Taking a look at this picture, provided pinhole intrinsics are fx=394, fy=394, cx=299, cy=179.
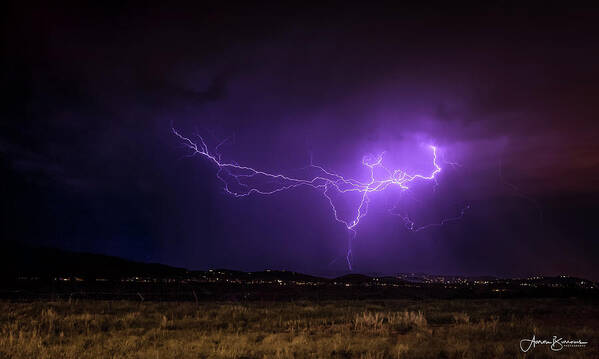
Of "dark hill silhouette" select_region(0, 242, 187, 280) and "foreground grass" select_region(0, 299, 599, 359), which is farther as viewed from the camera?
"dark hill silhouette" select_region(0, 242, 187, 280)

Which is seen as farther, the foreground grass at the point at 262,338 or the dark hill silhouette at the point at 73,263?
the dark hill silhouette at the point at 73,263

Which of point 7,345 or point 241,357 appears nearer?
point 241,357

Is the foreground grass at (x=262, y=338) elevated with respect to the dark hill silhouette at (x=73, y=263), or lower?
elevated

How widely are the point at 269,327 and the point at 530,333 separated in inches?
310

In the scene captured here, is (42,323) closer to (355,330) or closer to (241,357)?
(241,357)

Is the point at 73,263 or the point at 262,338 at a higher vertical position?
the point at 262,338

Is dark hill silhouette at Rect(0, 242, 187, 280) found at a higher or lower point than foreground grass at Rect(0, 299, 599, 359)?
lower

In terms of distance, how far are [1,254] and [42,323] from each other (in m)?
95.4

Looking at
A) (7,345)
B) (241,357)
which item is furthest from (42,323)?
(241,357)

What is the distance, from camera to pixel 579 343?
32.4 ft

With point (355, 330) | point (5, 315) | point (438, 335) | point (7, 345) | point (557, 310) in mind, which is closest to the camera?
point (7, 345)

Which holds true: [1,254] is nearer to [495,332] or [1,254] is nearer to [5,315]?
[5,315]

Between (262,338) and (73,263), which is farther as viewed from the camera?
(73,263)

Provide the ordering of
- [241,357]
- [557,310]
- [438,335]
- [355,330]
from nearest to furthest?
[241,357], [438,335], [355,330], [557,310]
